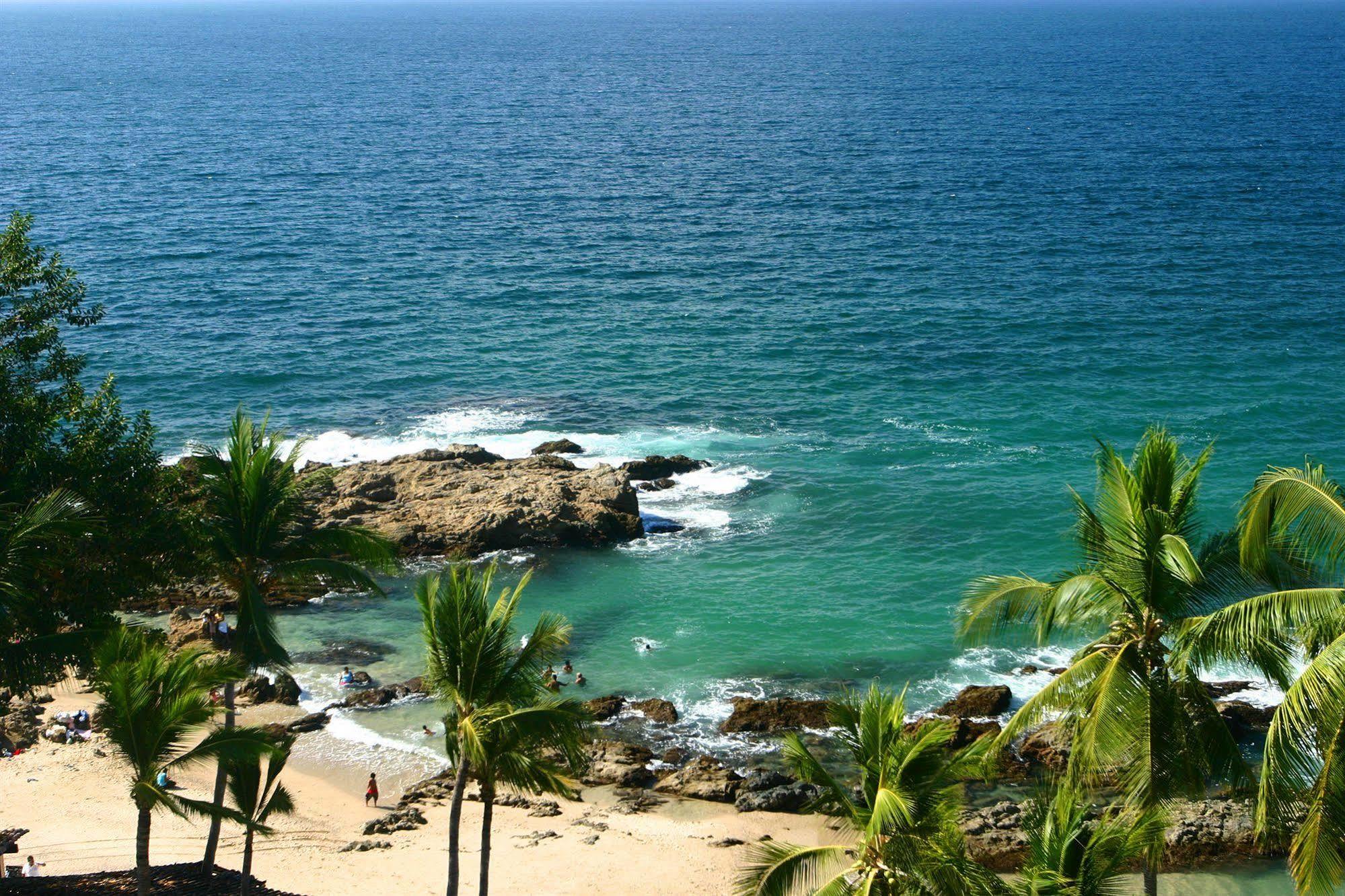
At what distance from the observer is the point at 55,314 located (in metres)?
25.6

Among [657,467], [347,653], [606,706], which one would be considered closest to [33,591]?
[606,706]

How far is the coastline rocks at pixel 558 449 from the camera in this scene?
179 feet

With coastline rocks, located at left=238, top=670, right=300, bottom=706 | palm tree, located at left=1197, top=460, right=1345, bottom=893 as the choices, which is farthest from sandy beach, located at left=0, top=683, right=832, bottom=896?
palm tree, located at left=1197, top=460, right=1345, bottom=893

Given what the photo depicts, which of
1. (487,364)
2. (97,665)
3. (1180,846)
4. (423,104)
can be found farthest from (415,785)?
(423,104)

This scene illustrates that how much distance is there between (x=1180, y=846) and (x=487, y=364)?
4452cm

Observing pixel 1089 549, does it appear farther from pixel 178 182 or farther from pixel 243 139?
pixel 243 139

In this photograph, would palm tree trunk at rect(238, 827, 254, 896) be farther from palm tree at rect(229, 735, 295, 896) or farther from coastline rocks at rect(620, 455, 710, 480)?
coastline rocks at rect(620, 455, 710, 480)

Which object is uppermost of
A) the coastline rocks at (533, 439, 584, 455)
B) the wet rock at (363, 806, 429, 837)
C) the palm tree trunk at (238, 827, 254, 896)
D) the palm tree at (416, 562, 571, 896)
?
the palm tree at (416, 562, 571, 896)

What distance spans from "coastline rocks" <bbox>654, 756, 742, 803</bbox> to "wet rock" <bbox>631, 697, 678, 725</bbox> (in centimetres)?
260

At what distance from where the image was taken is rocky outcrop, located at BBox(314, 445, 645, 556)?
46375 mm

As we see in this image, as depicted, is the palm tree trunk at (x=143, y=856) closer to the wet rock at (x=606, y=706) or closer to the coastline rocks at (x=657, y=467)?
the wet rock at (x=606, y=706)

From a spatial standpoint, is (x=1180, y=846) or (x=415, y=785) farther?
(x=415, y=785)

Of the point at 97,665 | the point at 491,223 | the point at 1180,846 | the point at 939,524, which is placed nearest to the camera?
the point at 97,665

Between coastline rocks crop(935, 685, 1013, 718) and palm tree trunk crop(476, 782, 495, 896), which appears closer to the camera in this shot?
palm tree trunk crop(476, 782, 495, 896)
